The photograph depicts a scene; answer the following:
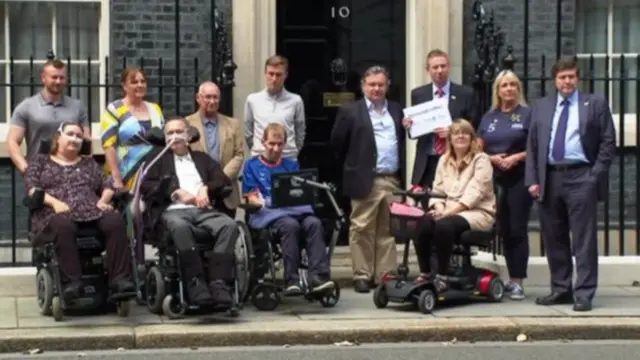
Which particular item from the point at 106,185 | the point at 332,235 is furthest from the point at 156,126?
the point at 332,235

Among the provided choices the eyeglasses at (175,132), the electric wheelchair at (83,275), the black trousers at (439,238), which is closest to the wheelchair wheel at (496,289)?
the black trousers at (439,238)

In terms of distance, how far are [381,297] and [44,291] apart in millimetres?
2430

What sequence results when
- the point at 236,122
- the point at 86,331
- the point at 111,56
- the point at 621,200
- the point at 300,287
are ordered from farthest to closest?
1. the point at 111,56
2. the point at 621,200
3. the point at 236,122
4. the point at 300,287
5. the point at 86,331

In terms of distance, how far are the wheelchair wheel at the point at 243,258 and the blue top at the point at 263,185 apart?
1.16 feet

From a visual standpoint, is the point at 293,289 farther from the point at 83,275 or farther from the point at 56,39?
the point at 56,39

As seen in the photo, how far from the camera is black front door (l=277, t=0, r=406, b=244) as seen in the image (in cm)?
1173

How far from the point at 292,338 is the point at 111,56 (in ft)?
13.0

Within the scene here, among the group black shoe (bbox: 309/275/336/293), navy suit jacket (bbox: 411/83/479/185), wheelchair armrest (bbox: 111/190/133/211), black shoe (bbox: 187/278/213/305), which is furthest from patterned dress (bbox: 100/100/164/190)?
navy suit jacket (bbox: 411/83/479/185)

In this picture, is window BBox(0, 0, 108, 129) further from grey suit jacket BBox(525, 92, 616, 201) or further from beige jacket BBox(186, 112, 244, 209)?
grey suit jacket BBox(525, 92, 616, 201)

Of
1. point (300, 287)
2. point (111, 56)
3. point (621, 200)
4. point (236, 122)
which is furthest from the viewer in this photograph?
point (111, 56)

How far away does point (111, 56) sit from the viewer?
11422 mm

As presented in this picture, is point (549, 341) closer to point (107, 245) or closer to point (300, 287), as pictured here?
point (300, 287)

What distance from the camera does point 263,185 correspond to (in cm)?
948

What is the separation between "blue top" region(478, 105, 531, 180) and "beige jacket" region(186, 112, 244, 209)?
1.90m
